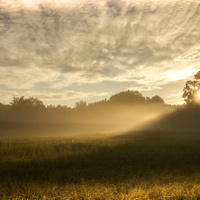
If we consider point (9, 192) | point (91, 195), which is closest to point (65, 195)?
point (91, 195)

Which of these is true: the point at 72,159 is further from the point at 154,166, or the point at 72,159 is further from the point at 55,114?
the point at 55,114

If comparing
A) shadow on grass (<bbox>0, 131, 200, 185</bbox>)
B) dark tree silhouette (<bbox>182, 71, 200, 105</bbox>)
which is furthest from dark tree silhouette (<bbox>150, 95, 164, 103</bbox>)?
shadow on grass (<bbox>0, 131, 200, 185</bbox>)

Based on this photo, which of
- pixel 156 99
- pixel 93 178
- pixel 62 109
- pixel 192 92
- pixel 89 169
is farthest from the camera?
pixel 156 99

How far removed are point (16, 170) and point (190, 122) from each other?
48867mm

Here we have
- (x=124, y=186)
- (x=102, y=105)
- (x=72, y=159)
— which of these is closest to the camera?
(x=124, y=186)

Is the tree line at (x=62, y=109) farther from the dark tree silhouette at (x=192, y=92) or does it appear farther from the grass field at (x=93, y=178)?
the grass field at (x=93, y=178)

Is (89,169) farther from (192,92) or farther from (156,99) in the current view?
(156,99)

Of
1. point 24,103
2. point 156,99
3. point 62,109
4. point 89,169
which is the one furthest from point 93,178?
point 156,99

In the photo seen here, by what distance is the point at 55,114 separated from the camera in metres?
78.9

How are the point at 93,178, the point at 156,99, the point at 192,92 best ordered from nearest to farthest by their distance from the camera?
the point at 93,178, the point at 192,92, the point at 156,99

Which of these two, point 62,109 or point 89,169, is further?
point 62,109

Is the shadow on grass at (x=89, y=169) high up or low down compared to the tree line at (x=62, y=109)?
down

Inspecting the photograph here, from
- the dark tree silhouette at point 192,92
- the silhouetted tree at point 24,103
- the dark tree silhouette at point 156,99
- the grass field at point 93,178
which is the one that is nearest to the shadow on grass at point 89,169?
the grass field at point 93,178

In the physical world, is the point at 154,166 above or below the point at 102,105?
below
